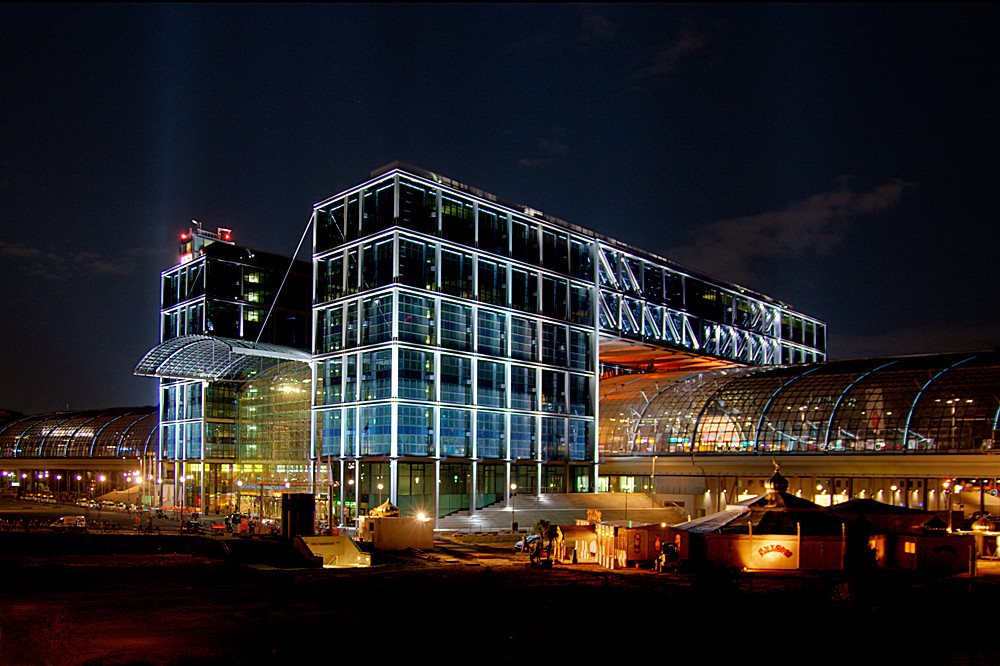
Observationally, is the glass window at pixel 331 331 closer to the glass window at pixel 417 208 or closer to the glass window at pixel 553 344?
the glass window at pixel 417 208

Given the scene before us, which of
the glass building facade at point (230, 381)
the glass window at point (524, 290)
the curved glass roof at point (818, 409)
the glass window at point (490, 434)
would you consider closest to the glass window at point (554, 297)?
the glass window at point (524, 290)

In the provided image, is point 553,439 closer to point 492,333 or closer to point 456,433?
point 492,333

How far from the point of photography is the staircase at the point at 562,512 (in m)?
78.5

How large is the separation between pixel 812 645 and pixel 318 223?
6930 centimetres

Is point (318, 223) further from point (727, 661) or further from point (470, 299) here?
point (727, 661)

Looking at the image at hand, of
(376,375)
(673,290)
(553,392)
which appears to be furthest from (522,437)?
(673,290)

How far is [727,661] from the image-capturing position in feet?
85.1

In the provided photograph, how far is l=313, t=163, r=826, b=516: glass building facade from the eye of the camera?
78.2m

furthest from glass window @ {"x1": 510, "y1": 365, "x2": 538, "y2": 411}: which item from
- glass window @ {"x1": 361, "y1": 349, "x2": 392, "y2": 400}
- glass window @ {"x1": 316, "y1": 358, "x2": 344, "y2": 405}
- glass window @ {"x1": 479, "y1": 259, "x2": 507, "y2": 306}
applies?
glass window @ {"x1": 316, "y1": 358, "x2": 344, "y2": 405}

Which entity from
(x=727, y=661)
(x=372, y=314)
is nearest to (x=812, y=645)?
(x=727, y=661)

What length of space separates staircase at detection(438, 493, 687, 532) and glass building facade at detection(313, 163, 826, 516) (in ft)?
7.76

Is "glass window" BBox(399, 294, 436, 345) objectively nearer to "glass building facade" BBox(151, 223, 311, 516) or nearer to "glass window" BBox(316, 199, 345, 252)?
"glass window" BBox(316, 199, 345, 252)

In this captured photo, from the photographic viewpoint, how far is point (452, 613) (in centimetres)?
3266

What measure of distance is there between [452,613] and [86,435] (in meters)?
131
